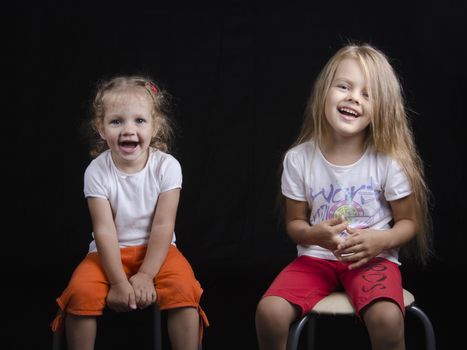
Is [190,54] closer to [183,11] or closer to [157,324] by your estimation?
[183,11]

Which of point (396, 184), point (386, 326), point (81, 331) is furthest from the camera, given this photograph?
point (396, 184)

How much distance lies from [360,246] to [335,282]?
0.14 meters

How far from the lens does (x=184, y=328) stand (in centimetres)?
252

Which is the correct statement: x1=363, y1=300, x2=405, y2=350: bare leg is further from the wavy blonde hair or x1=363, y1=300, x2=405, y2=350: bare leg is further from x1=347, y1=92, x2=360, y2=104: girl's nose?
the wavy blonde hair

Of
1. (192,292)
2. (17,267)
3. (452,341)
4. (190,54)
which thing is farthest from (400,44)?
(17,267)

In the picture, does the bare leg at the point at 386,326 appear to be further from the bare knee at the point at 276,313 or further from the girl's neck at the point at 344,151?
the girl's neck at the point at 344,151

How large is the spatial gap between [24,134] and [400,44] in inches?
60.8

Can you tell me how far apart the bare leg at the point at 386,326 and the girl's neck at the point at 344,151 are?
1.55ft

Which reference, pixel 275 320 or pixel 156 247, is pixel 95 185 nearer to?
pixel 156 247

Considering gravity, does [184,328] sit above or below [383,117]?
below

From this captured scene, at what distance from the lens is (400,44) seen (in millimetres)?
3561

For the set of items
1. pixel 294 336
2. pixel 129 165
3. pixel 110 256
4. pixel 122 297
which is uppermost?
pixel 129 165

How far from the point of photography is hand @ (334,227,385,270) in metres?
2.52

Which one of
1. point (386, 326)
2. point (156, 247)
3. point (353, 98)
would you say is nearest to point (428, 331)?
point (386, 326)
